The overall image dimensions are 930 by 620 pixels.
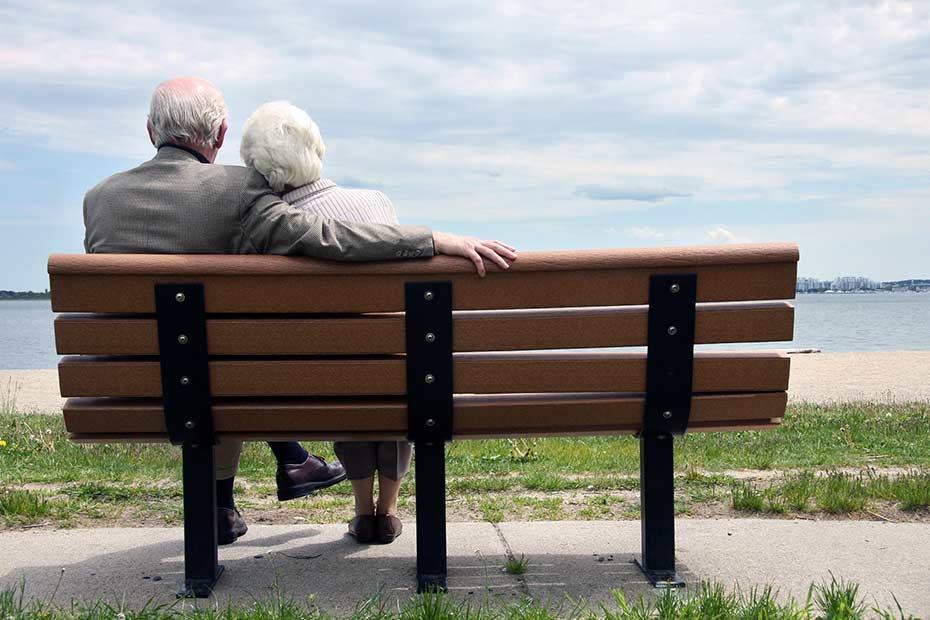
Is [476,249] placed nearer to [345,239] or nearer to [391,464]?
[345,239]

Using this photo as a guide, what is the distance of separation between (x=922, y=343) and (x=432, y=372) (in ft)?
170

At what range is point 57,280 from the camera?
2998 millimetres

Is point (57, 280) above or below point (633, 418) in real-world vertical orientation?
above

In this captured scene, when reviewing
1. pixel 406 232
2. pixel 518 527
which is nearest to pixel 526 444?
pixel 518 527

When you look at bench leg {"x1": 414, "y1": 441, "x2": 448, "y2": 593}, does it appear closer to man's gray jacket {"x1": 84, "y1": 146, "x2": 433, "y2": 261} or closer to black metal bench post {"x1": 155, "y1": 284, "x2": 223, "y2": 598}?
black metal bench post {"x1": 155, "y1": 284, "x2": 223, "y2": 598}

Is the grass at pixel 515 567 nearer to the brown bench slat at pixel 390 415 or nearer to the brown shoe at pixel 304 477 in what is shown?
the brown bench slat at pixel 390 415

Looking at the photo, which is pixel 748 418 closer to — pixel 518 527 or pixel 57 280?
pixel 518 527

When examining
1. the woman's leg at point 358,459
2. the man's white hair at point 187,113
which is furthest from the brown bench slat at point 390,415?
the man's white hair at point 187,113

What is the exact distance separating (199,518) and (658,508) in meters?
1.60

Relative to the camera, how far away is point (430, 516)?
10.8 feet

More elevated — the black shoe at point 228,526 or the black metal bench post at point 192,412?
the black metal bench post at point 192,412

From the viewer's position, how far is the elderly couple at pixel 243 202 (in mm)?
2994

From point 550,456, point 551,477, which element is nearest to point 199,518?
point 551,477

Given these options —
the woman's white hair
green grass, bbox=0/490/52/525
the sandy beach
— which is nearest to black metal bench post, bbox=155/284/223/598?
the woman's white hair
